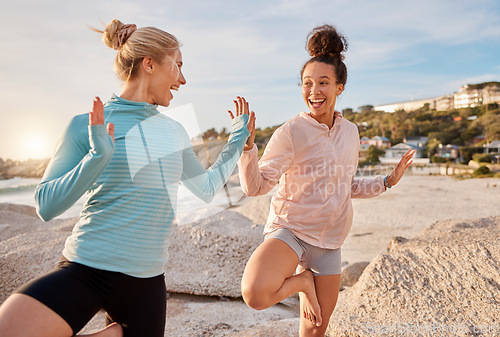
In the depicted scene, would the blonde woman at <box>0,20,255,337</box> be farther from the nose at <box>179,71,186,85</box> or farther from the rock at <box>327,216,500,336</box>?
the rock at <box>327,216,500,336</box>

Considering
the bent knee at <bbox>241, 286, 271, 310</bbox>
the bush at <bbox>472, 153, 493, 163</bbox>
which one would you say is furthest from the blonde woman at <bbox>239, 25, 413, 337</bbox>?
the bush at <bbox>472, 153, 493, 163</bbox>

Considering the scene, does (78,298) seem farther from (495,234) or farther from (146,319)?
(495,234)

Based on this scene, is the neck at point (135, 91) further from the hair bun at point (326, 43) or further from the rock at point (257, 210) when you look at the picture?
the rock at point (257, 210)

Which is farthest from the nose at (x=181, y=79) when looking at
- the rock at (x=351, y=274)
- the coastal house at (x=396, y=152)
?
the coastal house at (x=396, y=152)

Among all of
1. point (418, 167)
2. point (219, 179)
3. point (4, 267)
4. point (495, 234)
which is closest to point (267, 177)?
point (219, 179)

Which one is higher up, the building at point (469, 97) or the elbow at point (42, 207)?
the building at point (469, 97)

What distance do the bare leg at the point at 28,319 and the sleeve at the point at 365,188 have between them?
185 cm

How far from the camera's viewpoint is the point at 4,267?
4.43 metres

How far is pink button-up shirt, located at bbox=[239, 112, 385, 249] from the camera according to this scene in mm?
2293

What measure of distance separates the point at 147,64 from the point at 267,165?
85 centimetres

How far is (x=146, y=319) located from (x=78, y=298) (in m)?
0.31

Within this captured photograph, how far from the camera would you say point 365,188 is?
8.80 feet

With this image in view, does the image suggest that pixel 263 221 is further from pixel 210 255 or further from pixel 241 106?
pixel 241 106

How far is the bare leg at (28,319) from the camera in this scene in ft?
4.33
